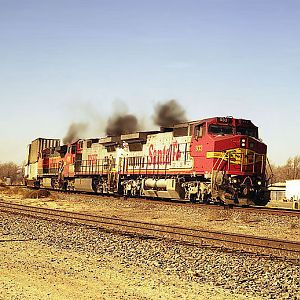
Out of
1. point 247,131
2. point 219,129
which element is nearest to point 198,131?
point 219,129

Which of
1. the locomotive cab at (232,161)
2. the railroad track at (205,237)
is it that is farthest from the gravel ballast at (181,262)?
the locomotive cab at (232,161)

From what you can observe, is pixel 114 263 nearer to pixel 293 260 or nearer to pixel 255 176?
pixel 293 260

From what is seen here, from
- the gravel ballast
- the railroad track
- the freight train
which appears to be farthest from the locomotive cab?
the gravel ballast

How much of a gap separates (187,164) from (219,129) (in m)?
2.42

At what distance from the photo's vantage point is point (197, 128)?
2197 cm

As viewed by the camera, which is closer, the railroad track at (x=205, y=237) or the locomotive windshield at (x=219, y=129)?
the railroad track at (x=205, y=237)

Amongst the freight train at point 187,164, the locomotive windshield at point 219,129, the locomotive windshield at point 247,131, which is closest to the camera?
the freight train at point 187,164

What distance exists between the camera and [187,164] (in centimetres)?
2252

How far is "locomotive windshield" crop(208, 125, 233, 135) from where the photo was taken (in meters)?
21.3

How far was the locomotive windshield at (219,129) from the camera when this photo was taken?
21.3m

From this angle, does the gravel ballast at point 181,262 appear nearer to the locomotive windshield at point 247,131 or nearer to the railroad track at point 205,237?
the railroad track at point 205,237

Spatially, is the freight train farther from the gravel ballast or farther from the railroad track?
the gravel ballast

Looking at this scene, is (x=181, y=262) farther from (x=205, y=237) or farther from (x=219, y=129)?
(x=219, y=129)

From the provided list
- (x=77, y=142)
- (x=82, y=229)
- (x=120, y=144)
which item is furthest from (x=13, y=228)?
(x=77, y=142)
